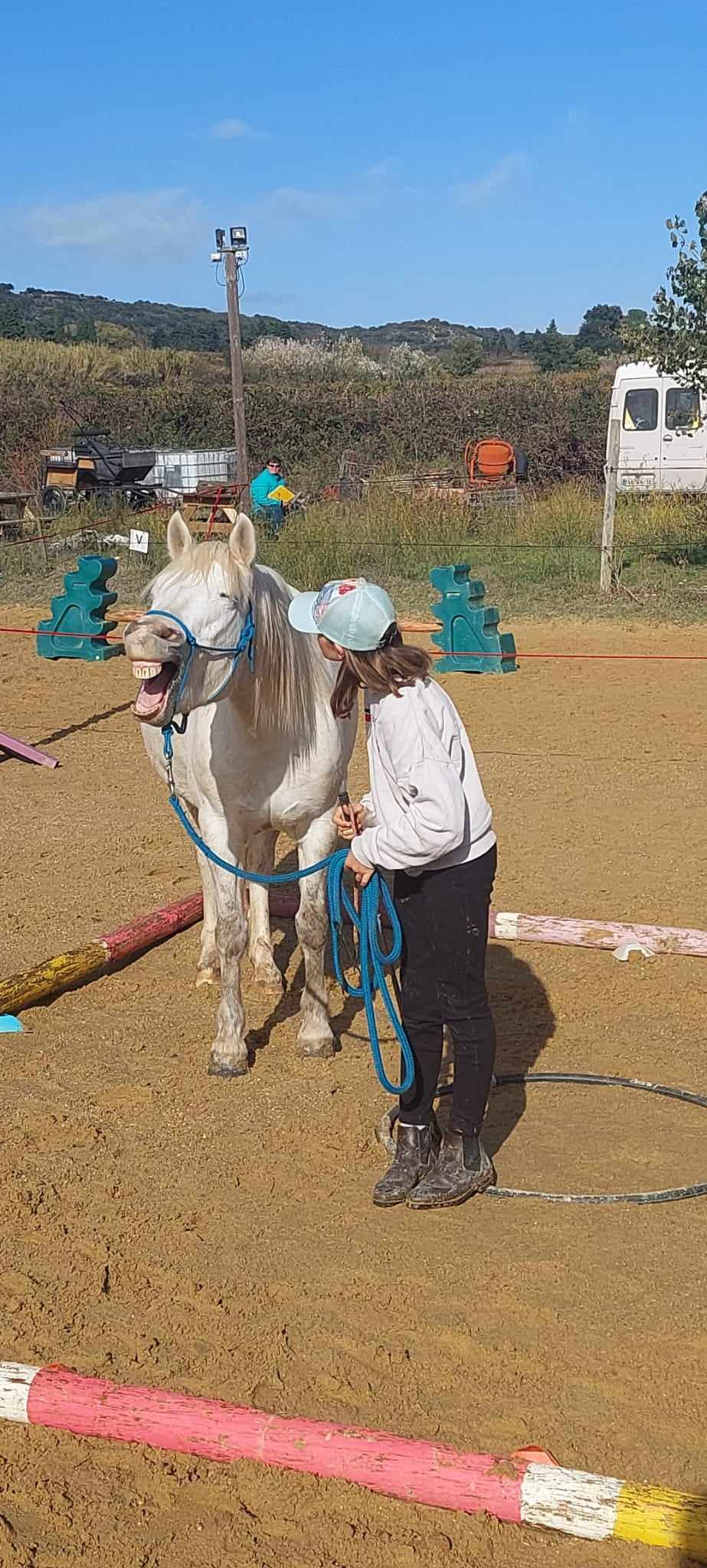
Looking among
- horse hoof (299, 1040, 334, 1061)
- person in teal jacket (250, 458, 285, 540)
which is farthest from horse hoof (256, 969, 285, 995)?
person in teal jacket (250, 458, 285, 540)

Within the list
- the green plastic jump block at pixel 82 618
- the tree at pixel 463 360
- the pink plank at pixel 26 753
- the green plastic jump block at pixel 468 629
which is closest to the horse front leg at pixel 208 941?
the pink plank at pixel 26 753

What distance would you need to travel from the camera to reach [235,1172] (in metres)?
4.16

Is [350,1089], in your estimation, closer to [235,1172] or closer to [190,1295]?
[235,1172]

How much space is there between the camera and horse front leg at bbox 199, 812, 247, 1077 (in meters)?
4.87

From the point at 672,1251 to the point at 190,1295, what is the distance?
4.13 ft

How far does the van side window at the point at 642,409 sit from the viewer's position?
22844 millimetres

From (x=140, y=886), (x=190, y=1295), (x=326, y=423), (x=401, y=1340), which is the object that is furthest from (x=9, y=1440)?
(x=326, y=423)

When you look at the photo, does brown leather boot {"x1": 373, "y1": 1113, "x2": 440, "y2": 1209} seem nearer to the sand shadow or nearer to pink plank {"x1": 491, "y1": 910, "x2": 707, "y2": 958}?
the sand shadow

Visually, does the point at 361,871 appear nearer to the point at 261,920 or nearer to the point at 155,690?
the point at 155,690

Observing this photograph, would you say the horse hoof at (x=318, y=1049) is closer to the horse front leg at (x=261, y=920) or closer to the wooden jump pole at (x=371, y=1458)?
the horse front leg at (x=261, y=920)

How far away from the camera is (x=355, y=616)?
3533 millimetres

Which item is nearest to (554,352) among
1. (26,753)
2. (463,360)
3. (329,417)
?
(463,360)

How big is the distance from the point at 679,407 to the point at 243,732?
776 inches

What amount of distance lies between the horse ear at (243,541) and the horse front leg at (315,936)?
1.09m
